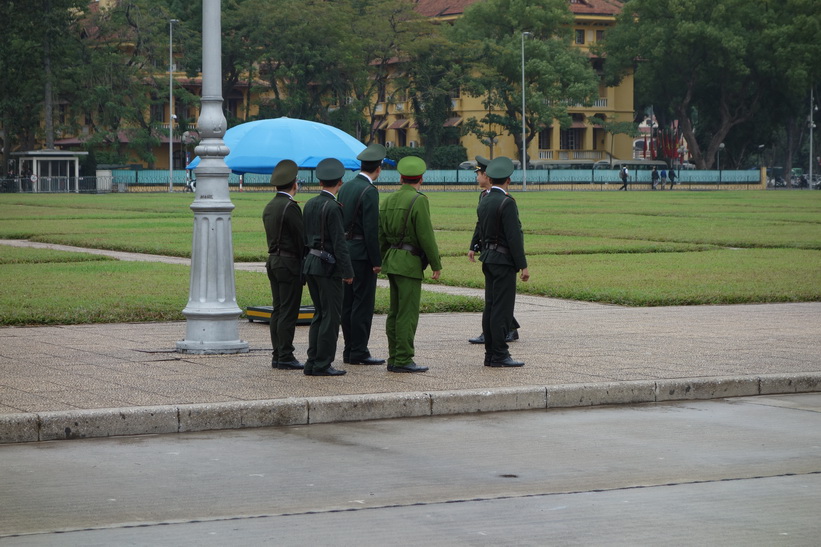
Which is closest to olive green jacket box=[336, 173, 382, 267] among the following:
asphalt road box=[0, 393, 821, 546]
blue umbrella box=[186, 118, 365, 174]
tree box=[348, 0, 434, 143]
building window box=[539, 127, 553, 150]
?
asphalt road box=[0, 393, 821, 546]

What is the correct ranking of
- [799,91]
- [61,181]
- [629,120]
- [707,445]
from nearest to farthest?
[707,445]
[61,181]
[799,91]
[629,120]

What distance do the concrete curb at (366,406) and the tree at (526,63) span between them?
79328 mm

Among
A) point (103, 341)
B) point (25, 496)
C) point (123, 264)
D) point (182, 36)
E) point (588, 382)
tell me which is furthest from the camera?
point (182, 36)

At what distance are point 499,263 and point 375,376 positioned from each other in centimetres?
161

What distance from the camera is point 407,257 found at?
37.6ft

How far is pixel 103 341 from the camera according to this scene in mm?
13344

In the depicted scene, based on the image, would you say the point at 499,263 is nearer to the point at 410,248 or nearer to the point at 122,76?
the point at 410,248

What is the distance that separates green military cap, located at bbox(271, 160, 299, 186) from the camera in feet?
38.9

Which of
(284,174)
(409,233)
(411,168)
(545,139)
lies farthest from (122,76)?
(409,233)

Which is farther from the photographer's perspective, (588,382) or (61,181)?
(61,181)

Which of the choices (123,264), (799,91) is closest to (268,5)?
(799,91)

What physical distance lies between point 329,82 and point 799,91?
1283 inches

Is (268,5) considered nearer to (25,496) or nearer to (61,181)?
(61,181)

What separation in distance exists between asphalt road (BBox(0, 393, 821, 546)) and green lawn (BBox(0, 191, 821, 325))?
719 centimetres
